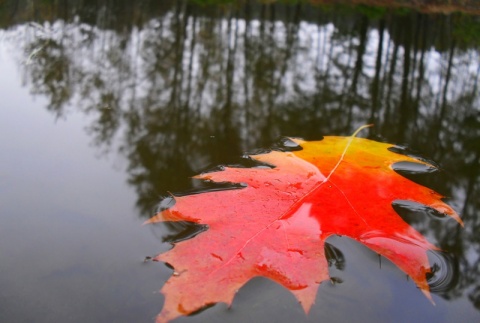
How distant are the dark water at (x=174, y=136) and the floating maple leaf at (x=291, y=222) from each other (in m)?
0.05

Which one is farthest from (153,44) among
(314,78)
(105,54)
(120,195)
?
(120,195)

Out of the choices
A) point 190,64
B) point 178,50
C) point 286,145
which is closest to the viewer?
point 286,145

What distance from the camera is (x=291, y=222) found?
1556 mm

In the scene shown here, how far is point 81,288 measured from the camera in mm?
1289

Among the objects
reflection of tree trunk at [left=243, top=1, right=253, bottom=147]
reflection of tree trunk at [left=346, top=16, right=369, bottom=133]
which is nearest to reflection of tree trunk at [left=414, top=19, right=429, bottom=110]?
reflection of tree trunk at [left=346, top=16, right=369, bottom=133]

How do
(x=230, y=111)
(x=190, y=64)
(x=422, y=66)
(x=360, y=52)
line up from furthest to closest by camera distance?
(x=360, y=52), (x=422, y=66), (x=190, y=64), (x=230, y=111)

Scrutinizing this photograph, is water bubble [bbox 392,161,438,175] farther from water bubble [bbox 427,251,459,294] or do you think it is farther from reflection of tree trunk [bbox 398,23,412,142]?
water bubble [bbox 427,251,459,294]

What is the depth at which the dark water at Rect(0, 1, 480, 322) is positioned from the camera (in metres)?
1.30

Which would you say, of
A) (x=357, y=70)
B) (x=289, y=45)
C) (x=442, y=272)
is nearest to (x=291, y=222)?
(x=442, y=272)

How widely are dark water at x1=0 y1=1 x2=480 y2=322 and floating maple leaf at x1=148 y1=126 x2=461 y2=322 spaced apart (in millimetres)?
49

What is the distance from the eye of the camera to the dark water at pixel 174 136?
4.27ft

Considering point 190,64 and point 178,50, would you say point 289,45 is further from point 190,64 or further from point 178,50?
point 190,64

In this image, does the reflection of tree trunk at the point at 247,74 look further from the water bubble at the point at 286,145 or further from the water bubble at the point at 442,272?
the water bubble at the point at 442,272

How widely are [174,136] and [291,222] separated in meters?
1.03
